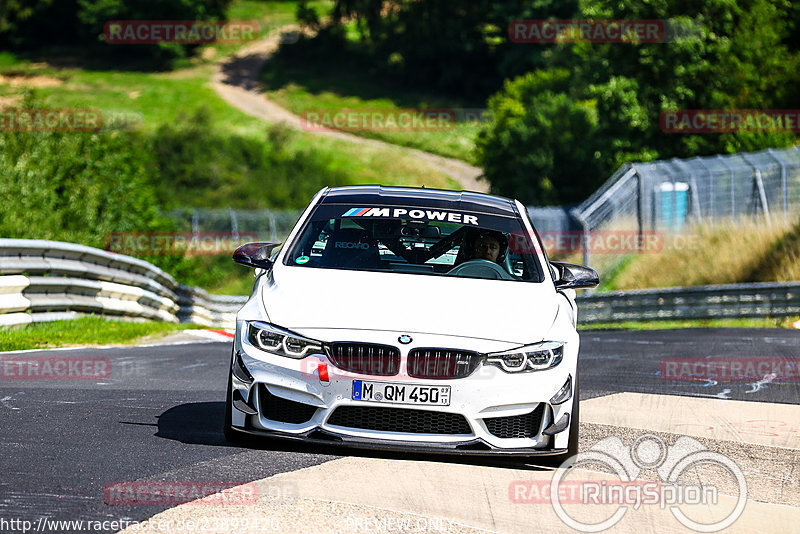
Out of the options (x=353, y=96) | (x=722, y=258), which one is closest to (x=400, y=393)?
(x=722, y=258)

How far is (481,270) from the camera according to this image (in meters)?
7.48

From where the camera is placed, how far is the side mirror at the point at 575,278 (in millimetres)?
7406

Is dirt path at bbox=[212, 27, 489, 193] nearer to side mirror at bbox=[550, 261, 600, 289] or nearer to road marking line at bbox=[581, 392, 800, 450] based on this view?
road marking line at bbox=[581, 392, 800, 450]

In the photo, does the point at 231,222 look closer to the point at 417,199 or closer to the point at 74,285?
the point at 74,285

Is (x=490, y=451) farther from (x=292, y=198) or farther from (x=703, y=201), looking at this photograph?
(x=292, y=198)

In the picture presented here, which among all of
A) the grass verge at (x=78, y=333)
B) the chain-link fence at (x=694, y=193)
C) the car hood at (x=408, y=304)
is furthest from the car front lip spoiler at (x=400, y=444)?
the chain-link fence at (x=694, y=193)

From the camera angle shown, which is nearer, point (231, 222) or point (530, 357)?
point (530, 357)

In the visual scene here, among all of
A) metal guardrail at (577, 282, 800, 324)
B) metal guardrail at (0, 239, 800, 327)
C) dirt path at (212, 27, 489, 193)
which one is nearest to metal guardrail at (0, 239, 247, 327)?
metal guardrail at (0, 239, 800, 327)

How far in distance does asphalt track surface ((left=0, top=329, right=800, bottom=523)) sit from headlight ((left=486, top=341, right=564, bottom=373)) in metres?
0.69

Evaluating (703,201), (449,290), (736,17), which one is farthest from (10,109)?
(736,17)

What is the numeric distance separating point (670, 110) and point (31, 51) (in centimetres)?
8300

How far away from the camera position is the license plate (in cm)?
617

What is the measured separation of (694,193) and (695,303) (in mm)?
7219

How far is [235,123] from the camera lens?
3403 inches
